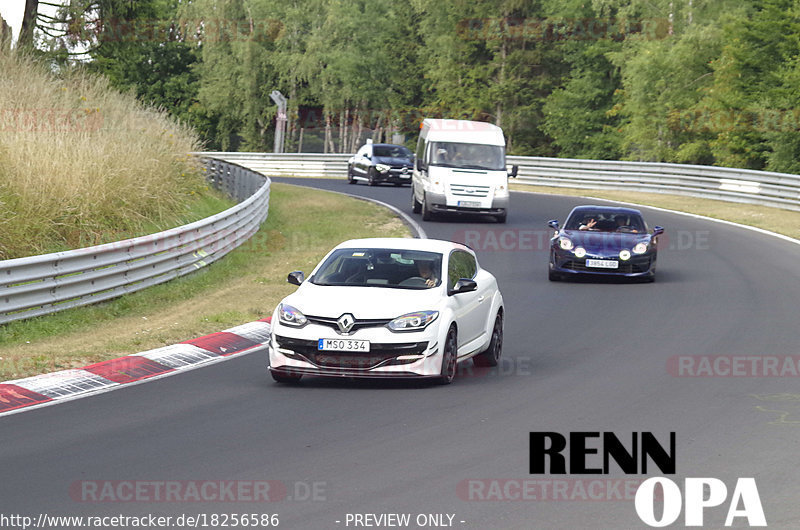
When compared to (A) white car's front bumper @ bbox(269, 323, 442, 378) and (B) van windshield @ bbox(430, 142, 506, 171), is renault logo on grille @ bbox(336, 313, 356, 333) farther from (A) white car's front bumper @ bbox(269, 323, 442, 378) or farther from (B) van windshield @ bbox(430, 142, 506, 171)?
(B) van windshield @ bbox(430, 142, 506, 171)

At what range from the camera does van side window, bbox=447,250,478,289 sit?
490 inches

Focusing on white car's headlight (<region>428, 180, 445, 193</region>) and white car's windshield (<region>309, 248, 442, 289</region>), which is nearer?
white car's windshield (<region>309, 248, 442, 289</region>)

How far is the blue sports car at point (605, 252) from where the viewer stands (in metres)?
20.7

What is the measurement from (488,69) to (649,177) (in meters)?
33.0

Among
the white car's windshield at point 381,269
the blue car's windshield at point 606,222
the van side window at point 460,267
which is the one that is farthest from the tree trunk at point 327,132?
the white car's windshield at point 381,269

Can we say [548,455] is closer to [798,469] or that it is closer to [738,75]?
[798,469]

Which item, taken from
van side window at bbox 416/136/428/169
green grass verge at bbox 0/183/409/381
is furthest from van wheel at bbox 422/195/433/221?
green grass verge at bbox 0/183/409/381

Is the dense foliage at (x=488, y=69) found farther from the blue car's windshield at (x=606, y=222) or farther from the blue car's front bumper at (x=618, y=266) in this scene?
the blue car's front bumper at (x=618, y=266)

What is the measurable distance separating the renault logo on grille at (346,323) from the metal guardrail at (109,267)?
5.37 m

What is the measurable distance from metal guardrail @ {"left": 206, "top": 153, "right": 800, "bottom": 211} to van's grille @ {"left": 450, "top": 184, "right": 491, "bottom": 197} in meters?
10.1

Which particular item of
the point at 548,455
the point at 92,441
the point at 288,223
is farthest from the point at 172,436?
the point at 288,223

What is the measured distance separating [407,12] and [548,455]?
79.2 meters

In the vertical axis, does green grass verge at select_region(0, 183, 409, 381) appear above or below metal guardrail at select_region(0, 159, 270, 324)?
below

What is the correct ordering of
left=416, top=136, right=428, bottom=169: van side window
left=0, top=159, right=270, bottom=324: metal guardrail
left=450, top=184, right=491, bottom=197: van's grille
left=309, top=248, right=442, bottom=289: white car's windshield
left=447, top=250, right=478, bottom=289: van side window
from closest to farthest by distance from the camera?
1. left=309, top=248, right=442, bottom=289: white car's windshield
2. left=447, top=250, right=478, bottom=289: van side window
3. left=0, top=159, right=270, bottom=324: metal guardrail
4. left=450, top=184, right=491, bottom=197: van's grille
5. left=416, top=136, right=428, bottom=169: van side window
